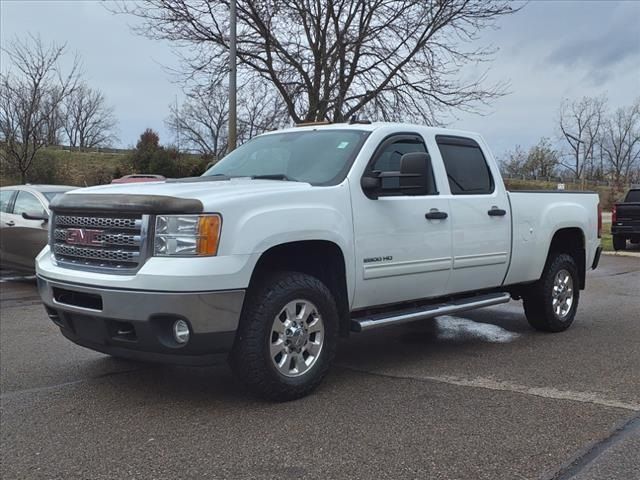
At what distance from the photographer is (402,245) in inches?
204

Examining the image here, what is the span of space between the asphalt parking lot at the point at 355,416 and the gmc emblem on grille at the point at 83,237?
111cm

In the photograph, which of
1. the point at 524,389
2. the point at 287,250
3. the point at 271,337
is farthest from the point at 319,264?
the point at 524,389

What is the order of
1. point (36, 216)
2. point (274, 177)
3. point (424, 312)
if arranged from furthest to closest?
point (36, 216) < point (424, 312) < point (274, 177)

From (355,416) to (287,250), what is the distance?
3.97ft

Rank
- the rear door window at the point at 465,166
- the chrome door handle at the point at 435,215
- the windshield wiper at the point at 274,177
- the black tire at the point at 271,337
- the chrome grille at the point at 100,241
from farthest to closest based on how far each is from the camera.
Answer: the rear door window at the point at 465,166 < the chrome door handle at the point at 435,215 < the windshield wiper at the point at 274,177 < the black tire at the point at 271,337 < the chrome grille at the point at 100,241

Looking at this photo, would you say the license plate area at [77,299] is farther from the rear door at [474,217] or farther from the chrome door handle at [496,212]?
the chrome door handle at [496,212]

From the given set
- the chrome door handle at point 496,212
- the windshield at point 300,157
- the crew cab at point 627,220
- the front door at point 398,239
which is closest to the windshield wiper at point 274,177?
the windshield at point 300,157

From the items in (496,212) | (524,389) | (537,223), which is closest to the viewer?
(524,389)

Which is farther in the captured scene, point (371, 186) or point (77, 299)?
point (371, 186)

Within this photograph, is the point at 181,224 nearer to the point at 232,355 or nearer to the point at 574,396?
the point at 232,355

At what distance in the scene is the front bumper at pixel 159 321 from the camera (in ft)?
13.0

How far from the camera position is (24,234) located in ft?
32.8

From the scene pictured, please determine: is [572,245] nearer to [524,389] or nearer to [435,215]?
[435,215]

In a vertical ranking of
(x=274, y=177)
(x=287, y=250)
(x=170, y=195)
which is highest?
(x=274, y=177)
